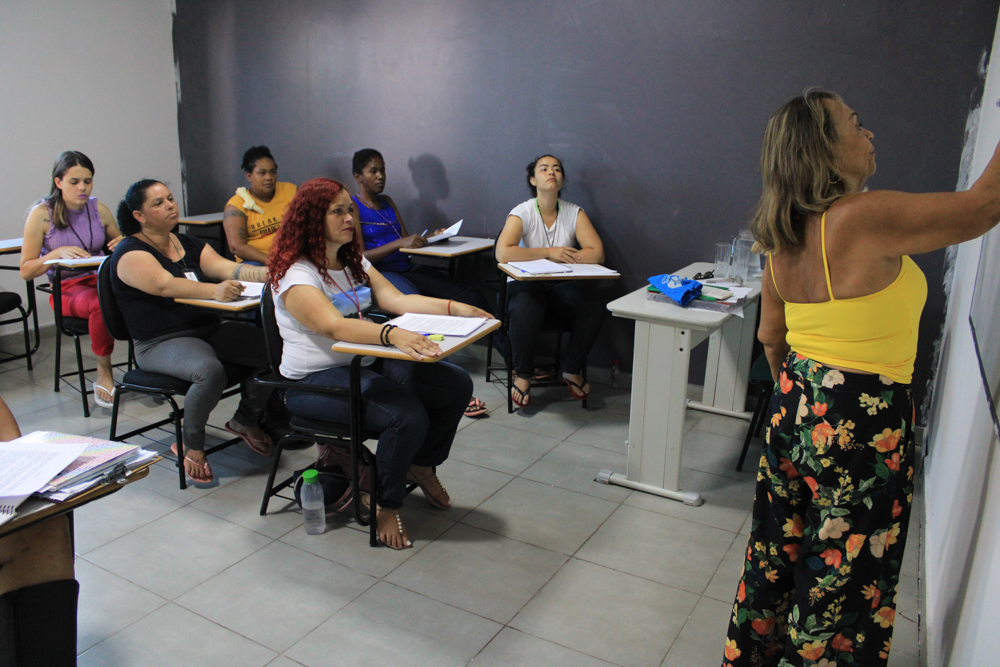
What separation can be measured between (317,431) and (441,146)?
248cm

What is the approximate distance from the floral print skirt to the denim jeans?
7.01ft

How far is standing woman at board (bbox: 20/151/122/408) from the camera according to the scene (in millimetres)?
3674

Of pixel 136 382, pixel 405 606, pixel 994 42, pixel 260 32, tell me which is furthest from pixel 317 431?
pixel 260 32

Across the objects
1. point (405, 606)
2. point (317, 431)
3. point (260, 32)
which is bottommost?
point (405, 606)

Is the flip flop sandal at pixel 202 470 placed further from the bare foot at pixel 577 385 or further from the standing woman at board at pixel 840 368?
the standing woman at board at pixel 840 368

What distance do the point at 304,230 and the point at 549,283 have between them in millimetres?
1699

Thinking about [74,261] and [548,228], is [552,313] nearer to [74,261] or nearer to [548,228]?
[548,228]

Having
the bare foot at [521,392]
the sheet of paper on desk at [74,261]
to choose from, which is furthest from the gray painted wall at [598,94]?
the sheet of paper on desk at [74,261]

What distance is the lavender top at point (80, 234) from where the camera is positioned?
383 centimetres

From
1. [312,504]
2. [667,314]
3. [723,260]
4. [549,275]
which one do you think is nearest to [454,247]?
[549,275]

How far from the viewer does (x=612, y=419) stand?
3629mm

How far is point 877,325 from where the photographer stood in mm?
1354

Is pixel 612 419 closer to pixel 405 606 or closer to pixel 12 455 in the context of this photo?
pixel 405 606

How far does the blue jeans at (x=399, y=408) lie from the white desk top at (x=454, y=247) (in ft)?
4.42
